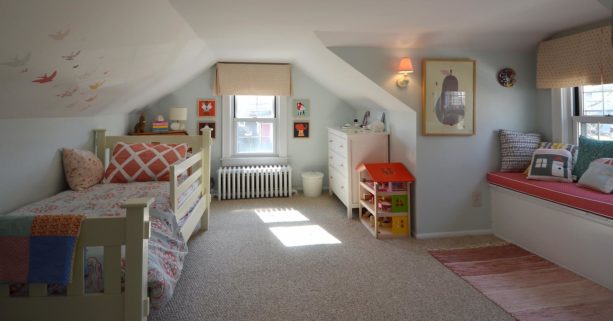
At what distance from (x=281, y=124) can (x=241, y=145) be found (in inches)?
25.6

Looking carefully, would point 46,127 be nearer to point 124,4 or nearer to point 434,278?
point 124,4

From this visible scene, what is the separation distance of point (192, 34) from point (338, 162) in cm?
221

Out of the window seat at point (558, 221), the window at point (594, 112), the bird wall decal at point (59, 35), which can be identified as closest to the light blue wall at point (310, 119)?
the window seat at point (558, 221)

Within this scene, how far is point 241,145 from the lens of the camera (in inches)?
195

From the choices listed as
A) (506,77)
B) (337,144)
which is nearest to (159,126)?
(337,144)

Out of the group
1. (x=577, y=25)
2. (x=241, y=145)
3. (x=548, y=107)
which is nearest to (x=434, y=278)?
(x=548, y=107)

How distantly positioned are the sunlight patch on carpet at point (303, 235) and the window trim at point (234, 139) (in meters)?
1.63

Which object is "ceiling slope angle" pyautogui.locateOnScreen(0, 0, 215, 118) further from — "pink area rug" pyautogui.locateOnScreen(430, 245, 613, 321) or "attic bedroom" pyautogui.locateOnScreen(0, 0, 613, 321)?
"pink area rug" pyautogui.locateOnScreen(430, 245, 613, 321)

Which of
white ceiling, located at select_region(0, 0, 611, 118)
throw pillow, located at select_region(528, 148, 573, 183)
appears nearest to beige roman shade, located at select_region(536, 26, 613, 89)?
white ceiling, located at select_region(0, 0, 611, 118)

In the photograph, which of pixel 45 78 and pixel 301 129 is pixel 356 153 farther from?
pixel 45 78

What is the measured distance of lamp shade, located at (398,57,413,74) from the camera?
2994 mm

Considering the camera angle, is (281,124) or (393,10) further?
(281,124)

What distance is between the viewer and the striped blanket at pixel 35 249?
1226 millimetres

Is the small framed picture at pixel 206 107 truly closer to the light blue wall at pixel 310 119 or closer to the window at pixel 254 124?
the light blue wall at pixel 310 119
